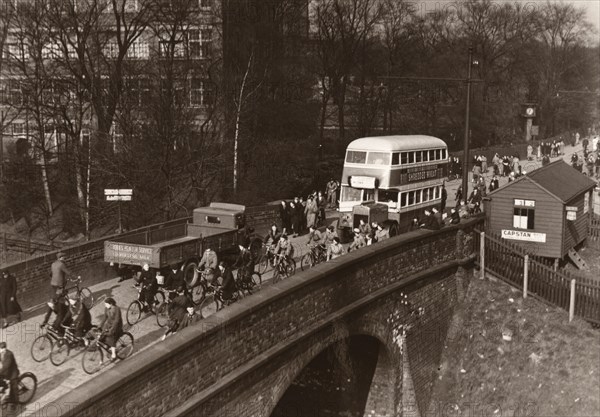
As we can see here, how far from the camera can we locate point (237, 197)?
1480 inches

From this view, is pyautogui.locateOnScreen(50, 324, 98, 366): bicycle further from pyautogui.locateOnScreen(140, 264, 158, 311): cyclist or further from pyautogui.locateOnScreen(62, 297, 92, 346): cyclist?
pyautogui.locateOnScreen(140, 264, 158, 311): cyclist

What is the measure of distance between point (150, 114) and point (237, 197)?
5.94 metres

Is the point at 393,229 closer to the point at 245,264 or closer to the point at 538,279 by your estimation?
the point at 538,279

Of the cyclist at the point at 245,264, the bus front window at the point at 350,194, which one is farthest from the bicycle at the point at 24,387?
the bus front window at the point at 350,194

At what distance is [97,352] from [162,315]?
2.28 meters

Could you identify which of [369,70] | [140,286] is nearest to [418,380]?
[140,286]

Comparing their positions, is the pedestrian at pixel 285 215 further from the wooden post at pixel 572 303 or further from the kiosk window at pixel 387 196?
the wooden post at pixel 572 303

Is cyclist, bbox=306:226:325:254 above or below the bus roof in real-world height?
below

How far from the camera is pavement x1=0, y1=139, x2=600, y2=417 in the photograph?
41.2 feet

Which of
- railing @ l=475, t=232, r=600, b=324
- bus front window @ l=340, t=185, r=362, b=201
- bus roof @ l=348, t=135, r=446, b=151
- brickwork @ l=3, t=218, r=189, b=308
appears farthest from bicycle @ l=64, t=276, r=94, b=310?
bus roof @ l=348, t=135, r=446, b=151

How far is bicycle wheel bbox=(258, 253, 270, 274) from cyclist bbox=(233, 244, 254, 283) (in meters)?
0.58

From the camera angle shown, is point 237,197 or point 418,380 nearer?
point 418,380

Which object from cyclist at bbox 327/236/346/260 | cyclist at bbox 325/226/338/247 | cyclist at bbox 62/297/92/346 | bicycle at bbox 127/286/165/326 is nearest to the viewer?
cyclist at bbox 62/297/92/346

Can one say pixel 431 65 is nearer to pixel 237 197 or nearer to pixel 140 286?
pixel 237 197
